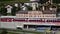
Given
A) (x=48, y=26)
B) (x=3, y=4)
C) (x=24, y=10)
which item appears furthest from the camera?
(x=3, y=4)

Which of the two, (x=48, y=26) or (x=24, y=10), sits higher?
(x=24, y=10)

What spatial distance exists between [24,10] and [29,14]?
0.31 metres

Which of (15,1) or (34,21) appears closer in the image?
(34,21)

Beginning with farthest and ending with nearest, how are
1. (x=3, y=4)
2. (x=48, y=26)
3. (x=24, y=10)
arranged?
1. (x=3, y=4)
2. (x=24, y=10)
3. (x=48, y=26)

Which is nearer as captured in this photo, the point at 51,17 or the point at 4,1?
the point at 51,17

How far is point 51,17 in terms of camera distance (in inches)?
246

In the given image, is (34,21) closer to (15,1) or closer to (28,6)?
(28,6)

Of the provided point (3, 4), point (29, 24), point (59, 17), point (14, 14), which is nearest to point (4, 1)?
point (3, 4)

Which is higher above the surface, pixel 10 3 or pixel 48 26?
pixel 10 3

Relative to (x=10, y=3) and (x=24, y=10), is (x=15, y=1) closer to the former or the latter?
(x=10, y=3)

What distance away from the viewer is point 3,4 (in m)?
7.21

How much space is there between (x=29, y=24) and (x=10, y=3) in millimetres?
1291

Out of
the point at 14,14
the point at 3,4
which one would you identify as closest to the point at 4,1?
the point at 3,4

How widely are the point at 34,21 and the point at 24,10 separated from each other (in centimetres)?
57
